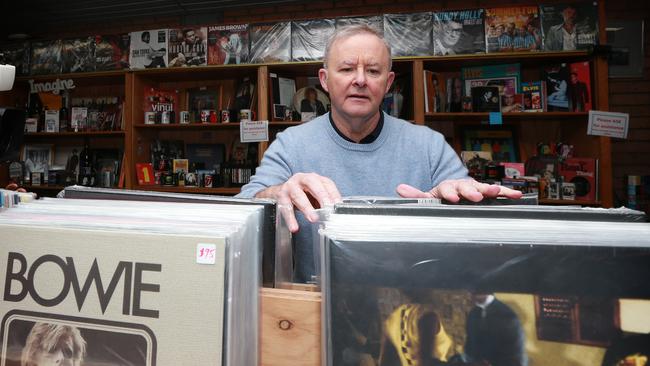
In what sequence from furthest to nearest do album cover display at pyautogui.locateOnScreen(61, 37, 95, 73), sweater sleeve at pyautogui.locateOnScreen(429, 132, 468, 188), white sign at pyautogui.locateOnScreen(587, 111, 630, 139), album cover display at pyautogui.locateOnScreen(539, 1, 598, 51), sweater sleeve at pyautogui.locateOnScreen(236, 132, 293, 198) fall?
album cover display at pyautogui.locateOnScreen(61, 37, 95, 73)
album cover display at pyautogui.locateOnScreen(539, 1, 598, 51)
white sign at pyautogui.locateOnScreen(587, 111, 630, 139)
sweater sleeve at pyautogui.locateOnScreen(429, 132, 468, 188)
sweater sleeve at pyautogui.locateOnScreen(236, 132, 293, 198)

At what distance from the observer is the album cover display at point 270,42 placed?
3131 mm

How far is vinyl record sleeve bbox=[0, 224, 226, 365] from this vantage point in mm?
368

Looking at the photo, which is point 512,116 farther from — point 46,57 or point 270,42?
point 46,57

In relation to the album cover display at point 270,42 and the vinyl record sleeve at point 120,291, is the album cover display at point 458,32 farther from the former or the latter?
the vinyl record sleeve at point 120,291

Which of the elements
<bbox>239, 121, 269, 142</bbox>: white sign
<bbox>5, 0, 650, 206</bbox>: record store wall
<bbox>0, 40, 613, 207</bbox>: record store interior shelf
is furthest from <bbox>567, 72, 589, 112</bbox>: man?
<bbox>239, 121, 269, 142</bbox>: white sign

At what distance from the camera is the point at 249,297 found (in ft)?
1.36

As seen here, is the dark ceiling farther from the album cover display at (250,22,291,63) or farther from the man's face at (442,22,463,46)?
the man's face at (442,22,463,46)

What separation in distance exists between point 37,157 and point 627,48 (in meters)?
5.76

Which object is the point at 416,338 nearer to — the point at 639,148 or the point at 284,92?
the point at 284,92

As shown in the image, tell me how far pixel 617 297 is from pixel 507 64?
3.11 m

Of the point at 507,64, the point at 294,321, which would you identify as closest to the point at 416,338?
the point at 294,321

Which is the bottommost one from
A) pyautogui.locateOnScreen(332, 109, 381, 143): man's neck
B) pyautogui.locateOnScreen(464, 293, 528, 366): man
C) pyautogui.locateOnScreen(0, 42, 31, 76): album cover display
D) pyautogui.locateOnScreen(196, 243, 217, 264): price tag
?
pyautogui.locateOnScreen(464, 293, 528, 366): man

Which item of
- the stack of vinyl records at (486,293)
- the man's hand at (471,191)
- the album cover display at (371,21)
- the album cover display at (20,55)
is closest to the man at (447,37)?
the album cover display at (371,21)

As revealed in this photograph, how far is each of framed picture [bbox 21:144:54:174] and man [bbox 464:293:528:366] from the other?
4.60 meters
